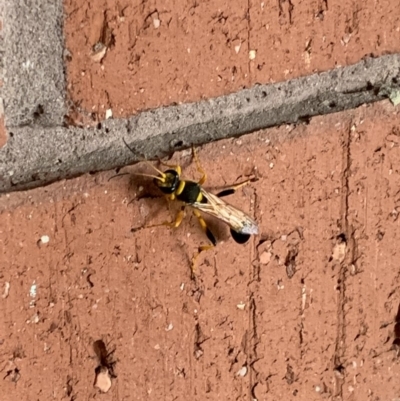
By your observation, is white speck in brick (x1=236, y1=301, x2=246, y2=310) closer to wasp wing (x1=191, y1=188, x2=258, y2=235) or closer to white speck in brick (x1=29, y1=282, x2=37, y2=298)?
wasp wing (x1=191, y1=188, x2=258, y2=235)

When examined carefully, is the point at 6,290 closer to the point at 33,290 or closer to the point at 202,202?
the point at 33,290

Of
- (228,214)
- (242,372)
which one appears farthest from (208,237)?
(242,372)

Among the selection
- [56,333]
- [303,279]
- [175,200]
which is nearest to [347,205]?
[303,279]

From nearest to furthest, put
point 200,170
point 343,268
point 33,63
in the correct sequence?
point 33,63, point 200,170, point 343,268

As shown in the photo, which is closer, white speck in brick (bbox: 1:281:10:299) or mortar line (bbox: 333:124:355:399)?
white speck in brick (bbox: 1:281:10:299)

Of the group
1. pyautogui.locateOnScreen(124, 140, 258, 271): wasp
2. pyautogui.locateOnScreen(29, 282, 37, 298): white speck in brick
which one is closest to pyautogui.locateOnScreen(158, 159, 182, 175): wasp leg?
pyautogui.locateOnScreen(124, 140, 258, 271): wasp

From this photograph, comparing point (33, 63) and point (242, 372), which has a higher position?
point (33, 63)

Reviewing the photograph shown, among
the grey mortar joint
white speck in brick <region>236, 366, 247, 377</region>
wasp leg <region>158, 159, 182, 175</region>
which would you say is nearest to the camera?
the grey mortar joint

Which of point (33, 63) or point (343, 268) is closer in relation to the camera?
point (33, 63)

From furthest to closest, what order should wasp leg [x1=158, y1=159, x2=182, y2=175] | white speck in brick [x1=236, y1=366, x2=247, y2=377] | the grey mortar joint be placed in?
white speck in brick [x1=236, y1=366, x2=247, y2=377]
wasp leg [x1=158, y1=159, x2=182, y2=175]
the grey mortar joint
